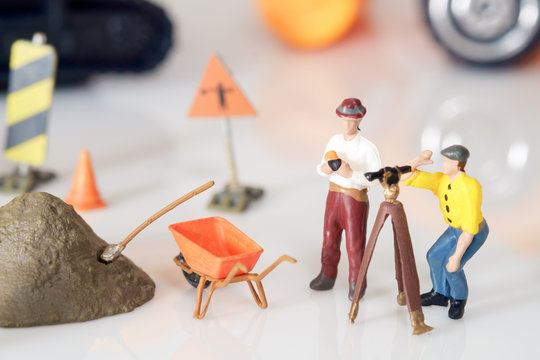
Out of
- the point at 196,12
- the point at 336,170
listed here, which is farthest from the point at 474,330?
the point at 196,12

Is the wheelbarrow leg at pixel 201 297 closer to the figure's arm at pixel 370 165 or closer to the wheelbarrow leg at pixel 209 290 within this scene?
the wheelbarrow leg at pixel 209 290

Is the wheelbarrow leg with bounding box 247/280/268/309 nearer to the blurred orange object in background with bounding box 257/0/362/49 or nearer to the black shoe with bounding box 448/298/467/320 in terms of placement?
the black shoe with bounding box 448/298/467/320

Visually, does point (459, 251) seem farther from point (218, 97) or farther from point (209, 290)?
point (218, 97)

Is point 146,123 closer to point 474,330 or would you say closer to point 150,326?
point 150,326

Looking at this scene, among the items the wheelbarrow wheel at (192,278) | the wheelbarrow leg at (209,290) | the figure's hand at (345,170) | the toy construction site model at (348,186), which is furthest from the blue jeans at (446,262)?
the wheelbarrow wheel at (192,278)

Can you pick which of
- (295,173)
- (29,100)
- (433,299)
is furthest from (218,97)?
(433,299)
